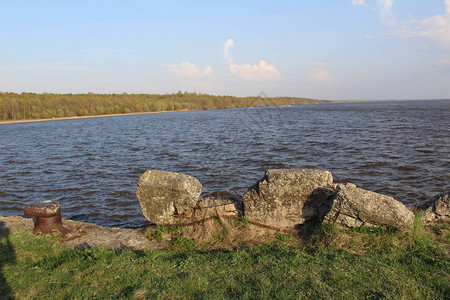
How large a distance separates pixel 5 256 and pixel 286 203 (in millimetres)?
5419

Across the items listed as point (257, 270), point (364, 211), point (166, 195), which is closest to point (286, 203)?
point (364, 211)

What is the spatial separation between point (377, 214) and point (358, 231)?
466 millimetres

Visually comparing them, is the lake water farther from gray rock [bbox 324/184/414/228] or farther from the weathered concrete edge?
gray rock [bbox 324/184/414/228]

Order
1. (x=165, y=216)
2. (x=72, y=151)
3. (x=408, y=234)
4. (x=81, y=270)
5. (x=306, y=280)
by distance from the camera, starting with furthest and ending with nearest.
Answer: (x=72, y=151)
(x=165, y=216)
(x=408, y=234)
(x=81, y=270)
(x=306, y=280)

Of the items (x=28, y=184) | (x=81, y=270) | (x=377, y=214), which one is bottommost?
(x=28, y=184)

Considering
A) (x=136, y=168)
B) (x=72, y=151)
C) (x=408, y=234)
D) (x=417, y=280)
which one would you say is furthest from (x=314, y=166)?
(x=72, y=151)

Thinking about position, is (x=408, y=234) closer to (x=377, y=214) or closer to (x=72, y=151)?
(x=377, y=214)

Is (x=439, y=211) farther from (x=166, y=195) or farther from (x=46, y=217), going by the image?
(x=46, y=217)

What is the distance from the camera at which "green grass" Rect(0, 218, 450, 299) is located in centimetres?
388

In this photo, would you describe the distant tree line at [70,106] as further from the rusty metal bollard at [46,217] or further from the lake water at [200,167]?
the rusty metal bollard at [46,217]

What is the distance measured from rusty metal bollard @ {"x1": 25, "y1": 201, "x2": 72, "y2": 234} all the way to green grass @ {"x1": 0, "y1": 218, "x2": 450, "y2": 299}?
36.5 inches

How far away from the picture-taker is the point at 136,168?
17062 millimetres

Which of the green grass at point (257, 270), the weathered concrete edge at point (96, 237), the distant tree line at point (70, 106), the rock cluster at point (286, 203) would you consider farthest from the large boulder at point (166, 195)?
the distant tree line at point (70, 106)

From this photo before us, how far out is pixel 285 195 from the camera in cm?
627
